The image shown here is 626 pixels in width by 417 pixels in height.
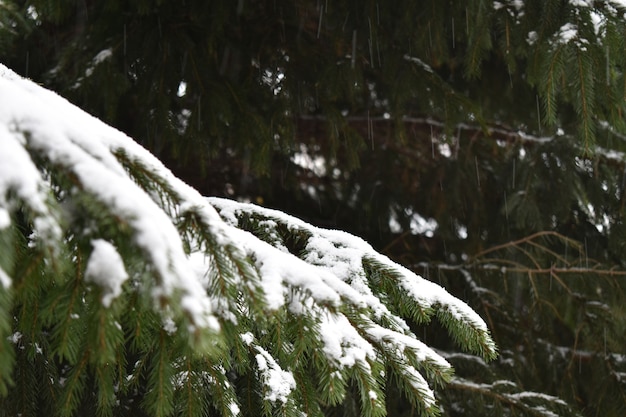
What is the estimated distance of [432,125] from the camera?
4.71 metres

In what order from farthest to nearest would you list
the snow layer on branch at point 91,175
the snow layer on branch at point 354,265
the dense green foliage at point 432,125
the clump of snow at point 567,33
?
the dense green foliage at point 432,125, the clump of snow at point 567,33, the snow layer on branch at point 354,265, the snow layer on branch at point 91,175

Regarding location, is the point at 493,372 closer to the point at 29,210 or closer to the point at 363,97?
the point at 363,97

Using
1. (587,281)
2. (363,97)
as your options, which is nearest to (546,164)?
(587,281)

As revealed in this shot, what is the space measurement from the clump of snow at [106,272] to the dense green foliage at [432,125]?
4.23 ft

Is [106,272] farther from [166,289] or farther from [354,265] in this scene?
[354,265]

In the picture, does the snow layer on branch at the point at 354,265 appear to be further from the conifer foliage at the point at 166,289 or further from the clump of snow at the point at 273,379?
the clump of snow at the point at 273,379

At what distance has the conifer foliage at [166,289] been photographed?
38.1 inches

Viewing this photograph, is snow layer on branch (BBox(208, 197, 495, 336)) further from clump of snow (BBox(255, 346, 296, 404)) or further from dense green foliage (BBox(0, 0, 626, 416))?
dense green foliage (BBox(0, 0, 626, 416))

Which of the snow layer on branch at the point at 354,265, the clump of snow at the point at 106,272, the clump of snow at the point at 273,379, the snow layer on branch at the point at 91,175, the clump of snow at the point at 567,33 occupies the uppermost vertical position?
the clump of snow at the point at 567,33

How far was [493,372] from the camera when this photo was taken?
314cm

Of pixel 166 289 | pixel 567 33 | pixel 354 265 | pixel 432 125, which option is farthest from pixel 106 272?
pixel 432 125

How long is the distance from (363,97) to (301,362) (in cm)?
320

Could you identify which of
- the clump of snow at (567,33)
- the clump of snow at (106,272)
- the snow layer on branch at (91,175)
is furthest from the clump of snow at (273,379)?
the clump of snow at (567,33)

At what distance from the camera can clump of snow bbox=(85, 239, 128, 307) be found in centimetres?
99
